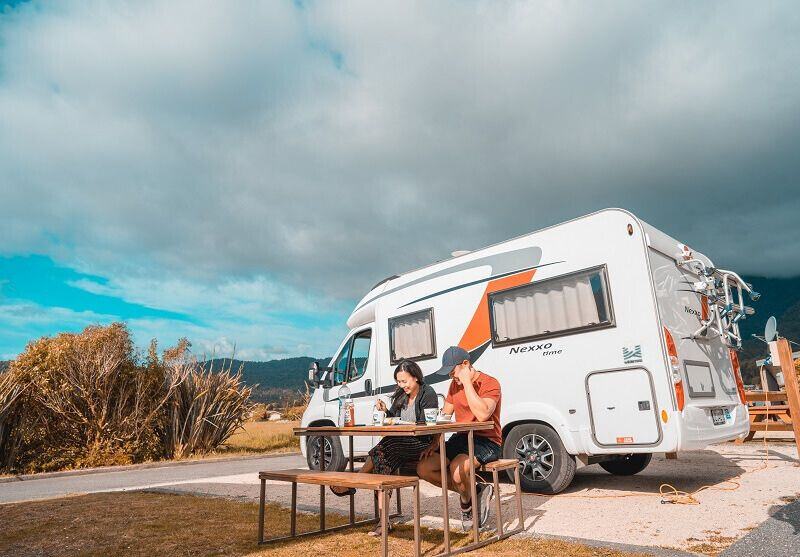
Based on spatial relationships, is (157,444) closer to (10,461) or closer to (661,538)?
(10,461)

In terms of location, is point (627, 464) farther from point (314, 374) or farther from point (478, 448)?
point (314, 374)

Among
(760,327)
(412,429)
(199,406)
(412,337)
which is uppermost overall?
(760,327)

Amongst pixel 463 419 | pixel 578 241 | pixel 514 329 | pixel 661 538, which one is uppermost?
pixel 578 241

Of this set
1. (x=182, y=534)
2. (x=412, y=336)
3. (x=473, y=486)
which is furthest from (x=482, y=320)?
(x=182, y=534)

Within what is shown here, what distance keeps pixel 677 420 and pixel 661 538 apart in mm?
1580

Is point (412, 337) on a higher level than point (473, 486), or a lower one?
higher

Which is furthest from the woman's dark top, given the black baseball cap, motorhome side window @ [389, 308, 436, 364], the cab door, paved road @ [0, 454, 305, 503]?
paved road @ [0, 454, 305, 503]

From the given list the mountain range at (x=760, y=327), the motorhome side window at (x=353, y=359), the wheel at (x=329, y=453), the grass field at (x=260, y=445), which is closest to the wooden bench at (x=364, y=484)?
the wheel at (x=329, y=453)

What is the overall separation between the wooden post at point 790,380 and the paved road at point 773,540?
1.93 m

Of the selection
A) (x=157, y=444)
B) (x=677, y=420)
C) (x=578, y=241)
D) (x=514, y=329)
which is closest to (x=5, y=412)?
(x=157, y=444)

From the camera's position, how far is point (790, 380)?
6137 mm

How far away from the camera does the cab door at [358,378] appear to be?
8.26 m

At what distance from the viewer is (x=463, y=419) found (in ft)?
15.2

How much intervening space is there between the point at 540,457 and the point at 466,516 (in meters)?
2.05
